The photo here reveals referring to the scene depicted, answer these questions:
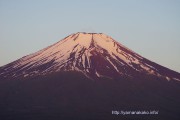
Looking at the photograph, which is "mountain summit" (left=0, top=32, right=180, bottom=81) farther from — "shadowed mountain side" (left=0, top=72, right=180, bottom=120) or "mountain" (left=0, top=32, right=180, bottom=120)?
"shadowed mountain side" (left=0, top=72, right=180, bottom=120)

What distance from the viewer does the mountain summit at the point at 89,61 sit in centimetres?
7306

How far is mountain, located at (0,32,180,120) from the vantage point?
2264 inches

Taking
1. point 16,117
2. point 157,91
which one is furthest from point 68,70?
point 16,117

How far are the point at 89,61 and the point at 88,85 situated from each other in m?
10.2

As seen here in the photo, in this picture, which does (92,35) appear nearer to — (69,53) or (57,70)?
(69,53)

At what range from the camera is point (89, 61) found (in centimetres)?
7638

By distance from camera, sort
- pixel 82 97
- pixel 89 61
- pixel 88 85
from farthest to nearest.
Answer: pixel 89 61
pixel 88 85
pixel 82 97

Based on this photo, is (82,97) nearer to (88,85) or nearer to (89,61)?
(88,85)

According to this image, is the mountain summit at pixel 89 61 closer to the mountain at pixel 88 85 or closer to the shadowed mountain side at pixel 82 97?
the mountain at pixel 88 85

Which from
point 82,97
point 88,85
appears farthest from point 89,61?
point 82,97

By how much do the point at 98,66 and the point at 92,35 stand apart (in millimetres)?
16305

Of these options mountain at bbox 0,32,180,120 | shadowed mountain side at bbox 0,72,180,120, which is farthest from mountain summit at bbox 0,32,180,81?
shadowed mountain side at bbox 0,72,180,120

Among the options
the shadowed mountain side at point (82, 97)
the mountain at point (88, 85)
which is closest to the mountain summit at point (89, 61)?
the mountain at point (88, 85)


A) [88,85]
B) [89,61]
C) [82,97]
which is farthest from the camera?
[89,61]
